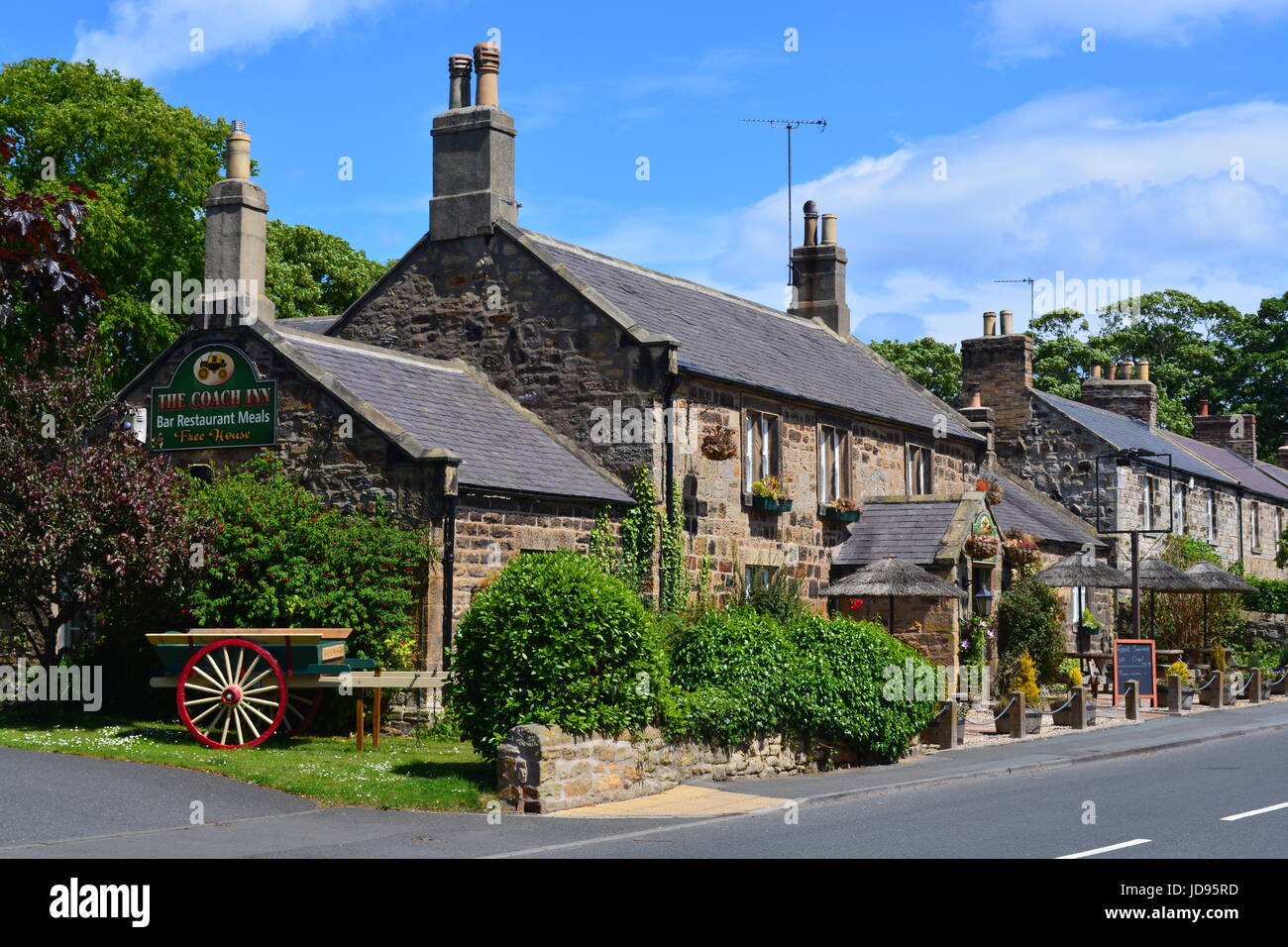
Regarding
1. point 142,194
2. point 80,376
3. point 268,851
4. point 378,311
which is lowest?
point 268,851

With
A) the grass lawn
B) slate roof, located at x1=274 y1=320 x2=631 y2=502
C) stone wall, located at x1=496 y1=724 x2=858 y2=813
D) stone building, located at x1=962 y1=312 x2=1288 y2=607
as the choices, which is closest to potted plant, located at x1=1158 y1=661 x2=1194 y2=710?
stone building, located at x1=962 y1=312 x2=1288 y2=607

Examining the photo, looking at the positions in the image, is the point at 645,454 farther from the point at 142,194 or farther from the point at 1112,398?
the point at 1112,398

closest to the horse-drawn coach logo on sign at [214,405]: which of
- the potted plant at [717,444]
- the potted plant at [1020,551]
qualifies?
the potted plant at [717,444]

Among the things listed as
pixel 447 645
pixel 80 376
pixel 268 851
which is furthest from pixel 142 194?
pixel 268 851

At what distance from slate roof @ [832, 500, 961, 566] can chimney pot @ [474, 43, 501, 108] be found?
10535 mm

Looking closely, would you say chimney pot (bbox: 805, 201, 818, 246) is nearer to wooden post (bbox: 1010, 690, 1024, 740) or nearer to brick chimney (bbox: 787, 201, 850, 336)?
brick chimney (bbox: 787, 201, 850, 336)

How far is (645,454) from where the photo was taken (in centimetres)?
2428

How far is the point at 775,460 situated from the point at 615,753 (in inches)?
485

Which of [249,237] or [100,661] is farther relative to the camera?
[249,237]

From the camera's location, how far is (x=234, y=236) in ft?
76.0

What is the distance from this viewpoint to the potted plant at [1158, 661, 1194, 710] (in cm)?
2939

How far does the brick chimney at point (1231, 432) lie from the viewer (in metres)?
60.8

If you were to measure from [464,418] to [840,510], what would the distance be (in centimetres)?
831
